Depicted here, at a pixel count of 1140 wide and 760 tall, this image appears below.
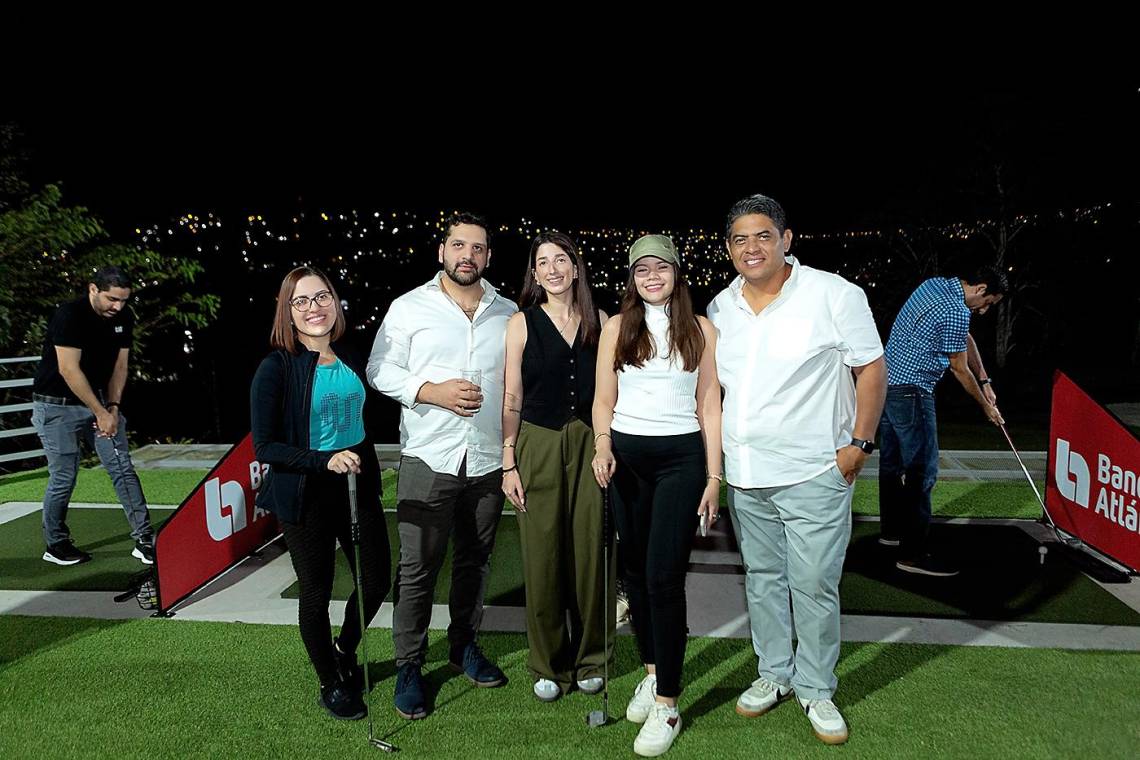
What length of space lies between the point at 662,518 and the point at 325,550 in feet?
3.99

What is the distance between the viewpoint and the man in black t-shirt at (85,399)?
430 cm

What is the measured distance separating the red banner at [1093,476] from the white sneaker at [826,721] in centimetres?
231

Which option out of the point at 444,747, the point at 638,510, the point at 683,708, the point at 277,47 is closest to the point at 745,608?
the point at 683,708

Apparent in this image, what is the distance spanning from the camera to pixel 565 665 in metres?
2.93

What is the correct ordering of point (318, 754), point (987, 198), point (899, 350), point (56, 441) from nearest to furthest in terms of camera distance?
point (318, 754), point (899, 350), point (56, 441), point (987, 198)

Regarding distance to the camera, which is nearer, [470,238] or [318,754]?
[318,754]

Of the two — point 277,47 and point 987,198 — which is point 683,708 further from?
point 987,198

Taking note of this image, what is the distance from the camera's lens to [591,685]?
290 centimetres

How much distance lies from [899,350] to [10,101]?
11318mm

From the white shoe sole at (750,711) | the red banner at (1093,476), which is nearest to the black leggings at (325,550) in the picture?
the white shoe sole at (750,711)

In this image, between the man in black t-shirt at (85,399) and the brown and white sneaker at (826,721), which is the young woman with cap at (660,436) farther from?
the man in black t-shirt at (85,399)

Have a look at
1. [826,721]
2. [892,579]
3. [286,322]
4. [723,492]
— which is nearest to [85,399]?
[286,322]

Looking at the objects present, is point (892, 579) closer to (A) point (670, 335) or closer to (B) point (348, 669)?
(A) point (670, 335)

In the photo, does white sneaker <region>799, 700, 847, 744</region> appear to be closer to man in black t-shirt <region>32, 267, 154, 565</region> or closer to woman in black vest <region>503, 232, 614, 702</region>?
woman in black vest <region>503, 232, 614, 702</region>
